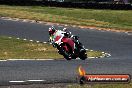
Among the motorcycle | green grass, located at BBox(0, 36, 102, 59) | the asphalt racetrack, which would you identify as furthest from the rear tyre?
green grass, located at BBox(0, 36, 102, 59)

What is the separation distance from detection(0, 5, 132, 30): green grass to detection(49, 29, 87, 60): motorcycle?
3175 centimetres

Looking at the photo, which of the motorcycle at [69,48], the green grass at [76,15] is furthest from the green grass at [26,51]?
the green grass at [76,15]

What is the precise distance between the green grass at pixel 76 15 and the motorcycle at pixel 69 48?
3175 centimetres

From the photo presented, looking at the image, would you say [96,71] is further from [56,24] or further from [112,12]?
[112,12]

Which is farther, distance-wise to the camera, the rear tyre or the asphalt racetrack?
the asphalt racetrack

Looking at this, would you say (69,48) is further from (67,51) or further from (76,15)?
(76,15)

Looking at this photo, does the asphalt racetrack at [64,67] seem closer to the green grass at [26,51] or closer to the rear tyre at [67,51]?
the green grass at [26,51]

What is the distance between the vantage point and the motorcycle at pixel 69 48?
9.66m

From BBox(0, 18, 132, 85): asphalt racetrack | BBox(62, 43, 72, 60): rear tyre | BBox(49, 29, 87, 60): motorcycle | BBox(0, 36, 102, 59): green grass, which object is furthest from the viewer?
BBox(0, 36, 102, 59): green grass

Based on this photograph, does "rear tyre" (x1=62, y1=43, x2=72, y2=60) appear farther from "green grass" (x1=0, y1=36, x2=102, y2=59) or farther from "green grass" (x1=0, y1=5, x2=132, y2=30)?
"green grass" (x1=0, y1=5, x2=132, y2=30)

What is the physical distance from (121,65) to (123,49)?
29.3 ft

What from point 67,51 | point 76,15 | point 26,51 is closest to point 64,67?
point 26,51

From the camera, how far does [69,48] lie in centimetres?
995

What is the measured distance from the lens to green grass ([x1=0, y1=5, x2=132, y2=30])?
1714 inches
